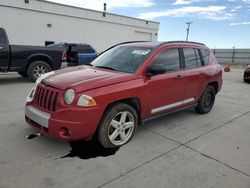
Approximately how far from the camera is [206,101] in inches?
216

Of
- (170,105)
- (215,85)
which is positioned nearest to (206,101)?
(215,85)

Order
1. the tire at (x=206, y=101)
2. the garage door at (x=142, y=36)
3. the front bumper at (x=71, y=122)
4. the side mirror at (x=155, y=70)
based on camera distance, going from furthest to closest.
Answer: the garage door at (x=142, y=36) < the tire at (x=206, y=101) < the side mirror at (x=155, y=70) < the front bumper at (x=71, y=122)

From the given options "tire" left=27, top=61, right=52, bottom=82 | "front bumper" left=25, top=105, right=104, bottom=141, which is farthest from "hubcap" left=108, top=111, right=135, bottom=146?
"tire" left=27, top=61, right=52, bottom=82

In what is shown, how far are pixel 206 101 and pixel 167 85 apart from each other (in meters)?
1.81

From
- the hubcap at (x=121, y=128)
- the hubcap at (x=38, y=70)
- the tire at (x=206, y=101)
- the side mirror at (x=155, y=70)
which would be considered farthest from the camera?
the hubcap at (x=38, y=70)

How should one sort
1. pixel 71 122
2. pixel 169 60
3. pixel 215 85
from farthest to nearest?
1. pixel 215 85
2. pixel 169 60
3. pixel 71 122

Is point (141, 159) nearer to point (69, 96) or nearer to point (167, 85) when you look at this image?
point (69, 96)

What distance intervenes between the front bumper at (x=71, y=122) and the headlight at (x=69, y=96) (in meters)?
0.11

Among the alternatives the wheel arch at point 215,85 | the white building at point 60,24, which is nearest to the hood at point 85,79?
the wheel arch at point 215,85

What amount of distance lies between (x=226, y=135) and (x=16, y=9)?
1523 centimetres

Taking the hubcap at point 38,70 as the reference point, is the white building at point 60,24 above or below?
above

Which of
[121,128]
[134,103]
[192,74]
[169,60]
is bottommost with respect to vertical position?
[121,128]

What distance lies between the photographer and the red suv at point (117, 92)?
10.1 ft

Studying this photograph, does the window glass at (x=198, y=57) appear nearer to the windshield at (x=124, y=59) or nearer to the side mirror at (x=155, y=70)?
the windshield at (x=124, y=59)
